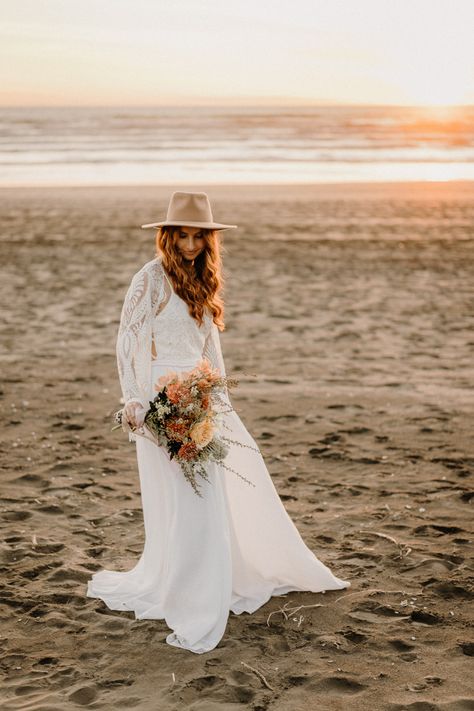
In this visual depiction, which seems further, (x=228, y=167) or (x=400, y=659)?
(x=228, y=167)

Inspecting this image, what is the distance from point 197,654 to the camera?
4535 millimetres

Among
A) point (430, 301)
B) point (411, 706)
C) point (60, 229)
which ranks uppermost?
point (60, 229)

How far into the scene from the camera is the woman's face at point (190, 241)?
4.71 meters

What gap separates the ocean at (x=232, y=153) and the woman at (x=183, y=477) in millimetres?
23152

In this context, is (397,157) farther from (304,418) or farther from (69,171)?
(304,418)

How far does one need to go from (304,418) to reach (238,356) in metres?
2.28

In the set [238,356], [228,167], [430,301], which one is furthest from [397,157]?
[238,356]

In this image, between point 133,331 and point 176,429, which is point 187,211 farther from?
point 176,429

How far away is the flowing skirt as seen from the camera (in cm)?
464

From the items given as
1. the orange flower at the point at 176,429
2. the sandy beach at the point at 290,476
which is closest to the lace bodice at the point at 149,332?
the orange flower at the point at 176,429

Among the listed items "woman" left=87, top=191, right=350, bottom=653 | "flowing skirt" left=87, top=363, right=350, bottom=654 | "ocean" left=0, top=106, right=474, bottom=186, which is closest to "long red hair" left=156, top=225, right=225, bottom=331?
"woman" left=87, top=191, right=350, bottom=653

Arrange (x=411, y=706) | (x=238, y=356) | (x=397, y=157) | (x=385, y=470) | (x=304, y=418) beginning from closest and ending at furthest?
(x=411, y=706) → (x=385, y=470) → (x=304, y=418) → (x=238, y=356) → (x=397, y=157)

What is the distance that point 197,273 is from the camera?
4828mm

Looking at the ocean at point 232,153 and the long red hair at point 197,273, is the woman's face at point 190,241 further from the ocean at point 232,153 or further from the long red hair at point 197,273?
the ocean at point 232,153
